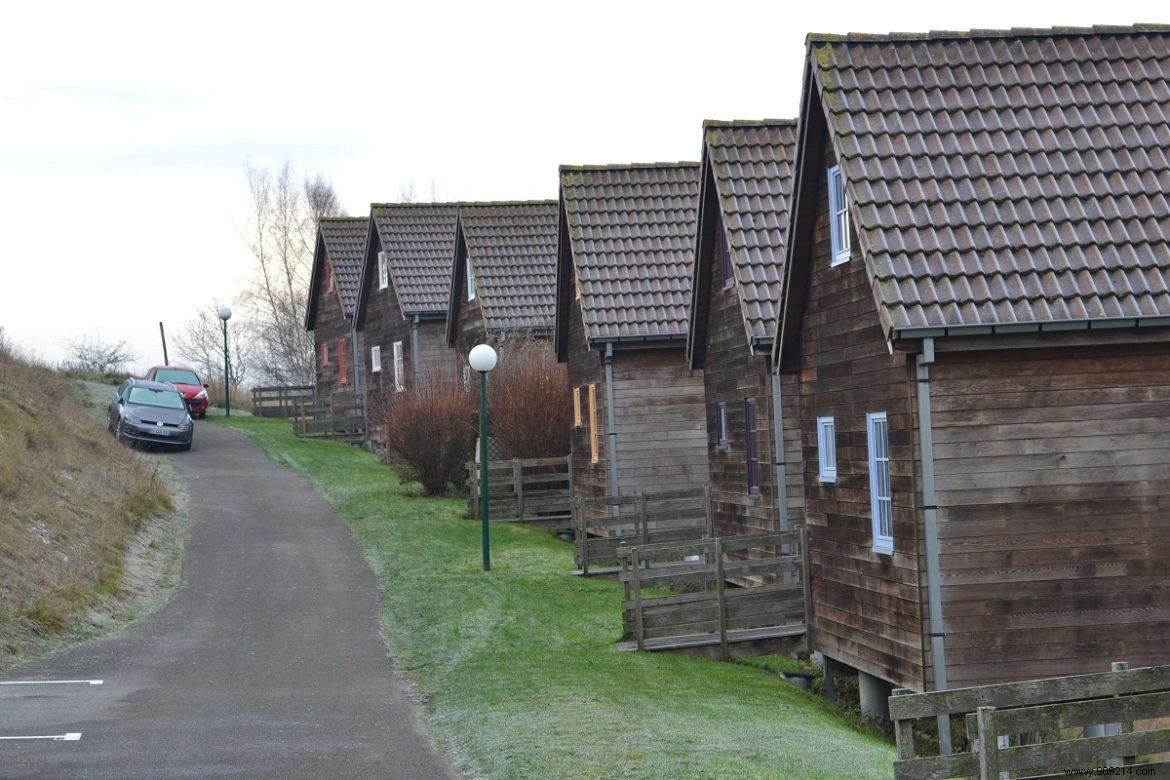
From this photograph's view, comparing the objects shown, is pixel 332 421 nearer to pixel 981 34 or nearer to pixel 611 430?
pixel 611 430

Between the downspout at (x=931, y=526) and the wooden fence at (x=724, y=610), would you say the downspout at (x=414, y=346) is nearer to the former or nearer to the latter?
the wooden fence at (x=724, y=610)

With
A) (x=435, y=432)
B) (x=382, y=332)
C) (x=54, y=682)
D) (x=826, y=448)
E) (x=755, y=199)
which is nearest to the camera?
(x=54, y=682)

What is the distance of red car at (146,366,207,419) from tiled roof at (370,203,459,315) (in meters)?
10.9

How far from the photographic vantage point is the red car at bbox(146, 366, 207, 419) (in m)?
51.1

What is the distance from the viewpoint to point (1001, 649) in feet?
46.0

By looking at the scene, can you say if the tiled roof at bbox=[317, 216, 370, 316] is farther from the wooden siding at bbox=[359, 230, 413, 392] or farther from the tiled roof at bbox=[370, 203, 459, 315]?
the tiled roof at bbox=[370, 203, 459, 315]

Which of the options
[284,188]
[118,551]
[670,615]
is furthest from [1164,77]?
[284,188]

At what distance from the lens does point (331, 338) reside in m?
54.5

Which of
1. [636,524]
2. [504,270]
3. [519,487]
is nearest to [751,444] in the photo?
[636,524]

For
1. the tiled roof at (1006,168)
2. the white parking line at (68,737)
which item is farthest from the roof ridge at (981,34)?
the white parking line at (68,737)

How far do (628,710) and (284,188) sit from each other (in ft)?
246

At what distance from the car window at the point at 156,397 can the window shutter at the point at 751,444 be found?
23834 millimetres

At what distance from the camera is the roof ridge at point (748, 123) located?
73.4 ft

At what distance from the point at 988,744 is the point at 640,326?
1843 centimetres
